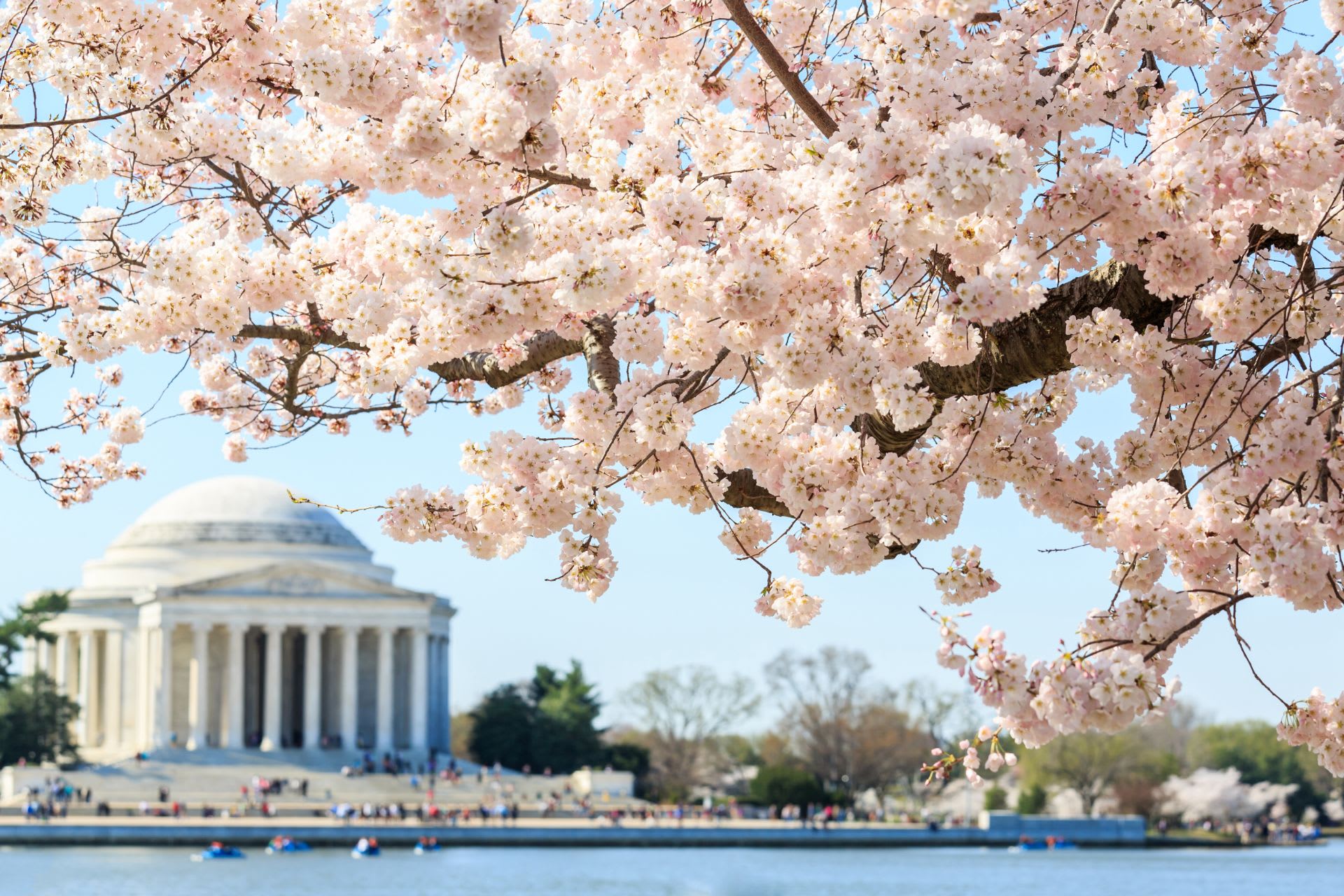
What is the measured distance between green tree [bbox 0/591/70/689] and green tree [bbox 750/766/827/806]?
30372 mm

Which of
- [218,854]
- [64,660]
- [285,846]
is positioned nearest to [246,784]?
[64,660]

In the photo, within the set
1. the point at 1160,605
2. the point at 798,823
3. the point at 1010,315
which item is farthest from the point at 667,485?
the point at 798,823

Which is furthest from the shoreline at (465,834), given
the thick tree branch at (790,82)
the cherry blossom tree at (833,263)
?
the thick tree branch at (790,82)

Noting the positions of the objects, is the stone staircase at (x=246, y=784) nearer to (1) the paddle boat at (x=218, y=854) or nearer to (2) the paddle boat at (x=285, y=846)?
(2) the paddle boat at (x=285, y=846)

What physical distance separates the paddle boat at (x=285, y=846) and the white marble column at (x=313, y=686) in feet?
117

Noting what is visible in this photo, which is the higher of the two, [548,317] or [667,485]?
[548,317]

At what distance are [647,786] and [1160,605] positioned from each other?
3570 inches

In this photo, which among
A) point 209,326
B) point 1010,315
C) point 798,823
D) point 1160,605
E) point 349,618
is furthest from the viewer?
point 349,618

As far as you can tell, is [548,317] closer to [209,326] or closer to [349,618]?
[209,326]

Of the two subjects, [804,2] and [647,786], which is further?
[647,786]

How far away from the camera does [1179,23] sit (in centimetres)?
736

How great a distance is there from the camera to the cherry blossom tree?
6.79 m

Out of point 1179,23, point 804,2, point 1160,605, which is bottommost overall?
point 1160,605

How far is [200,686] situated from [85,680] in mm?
6308
